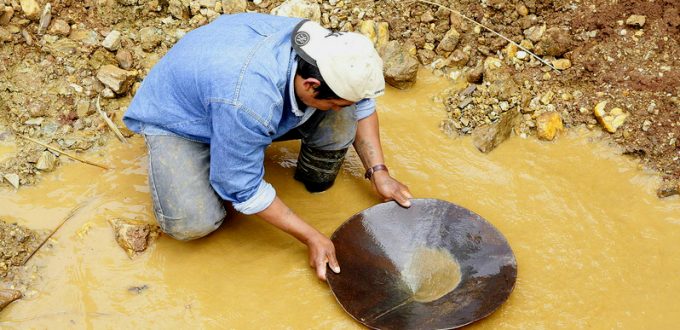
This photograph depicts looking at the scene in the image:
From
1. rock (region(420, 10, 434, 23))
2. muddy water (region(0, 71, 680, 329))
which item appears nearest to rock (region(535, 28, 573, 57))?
muddy water (region(0, 71, 680, 329))

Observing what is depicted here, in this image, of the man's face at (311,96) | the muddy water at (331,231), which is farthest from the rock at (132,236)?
the man's face at (311,96)

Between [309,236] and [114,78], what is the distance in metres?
1.52

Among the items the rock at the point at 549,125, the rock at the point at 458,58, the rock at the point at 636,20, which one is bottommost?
the rock at the point at 549,125

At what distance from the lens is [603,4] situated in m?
3.23

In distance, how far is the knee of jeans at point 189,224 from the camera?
246 cm

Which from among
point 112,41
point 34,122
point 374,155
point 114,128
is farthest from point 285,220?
point 112,41

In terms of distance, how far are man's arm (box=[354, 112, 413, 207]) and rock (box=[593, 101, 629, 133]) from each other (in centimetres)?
111

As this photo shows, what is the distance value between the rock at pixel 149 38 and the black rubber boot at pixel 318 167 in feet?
3.90

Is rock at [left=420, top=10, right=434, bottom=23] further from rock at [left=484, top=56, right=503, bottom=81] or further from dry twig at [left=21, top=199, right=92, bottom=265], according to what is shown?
dry twig at [left=21, top=199, right=92, bottom=265]

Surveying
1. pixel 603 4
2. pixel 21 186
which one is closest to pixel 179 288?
pixel 21 186

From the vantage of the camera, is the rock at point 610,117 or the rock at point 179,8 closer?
the rock at point 610,117

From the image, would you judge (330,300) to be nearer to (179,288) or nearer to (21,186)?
(179,288)

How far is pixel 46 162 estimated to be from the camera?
112 inches

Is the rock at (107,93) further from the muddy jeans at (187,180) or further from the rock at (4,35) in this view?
the muddy jeans at (187,180)
